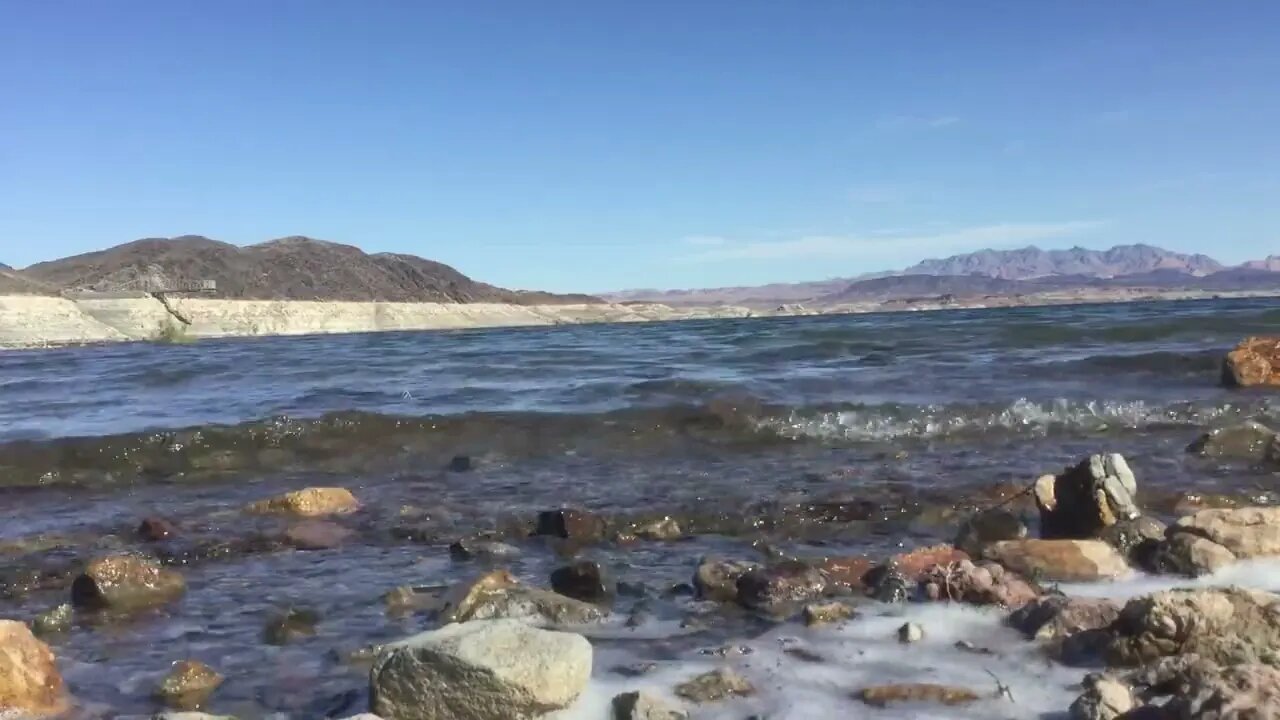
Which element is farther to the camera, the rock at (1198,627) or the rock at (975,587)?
the rock at (975,587)

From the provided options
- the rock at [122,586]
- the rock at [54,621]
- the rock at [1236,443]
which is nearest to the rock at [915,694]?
the rock at [122,586]

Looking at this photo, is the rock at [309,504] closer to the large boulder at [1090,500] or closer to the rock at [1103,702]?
the large boulder at [1090,500]

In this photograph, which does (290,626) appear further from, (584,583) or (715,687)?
(715,687)

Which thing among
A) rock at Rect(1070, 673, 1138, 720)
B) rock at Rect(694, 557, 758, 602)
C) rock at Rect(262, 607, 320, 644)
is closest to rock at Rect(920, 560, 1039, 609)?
rock at Rect(694, 557, 758, 602)

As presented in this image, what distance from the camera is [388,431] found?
40.9 feet

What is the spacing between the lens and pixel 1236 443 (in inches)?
350

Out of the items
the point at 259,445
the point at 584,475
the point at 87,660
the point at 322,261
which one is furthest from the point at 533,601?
the point at 322,261

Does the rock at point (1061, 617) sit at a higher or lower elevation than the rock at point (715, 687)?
higher

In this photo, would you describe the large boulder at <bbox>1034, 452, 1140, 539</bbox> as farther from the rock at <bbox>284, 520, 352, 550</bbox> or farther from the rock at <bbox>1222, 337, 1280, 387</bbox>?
the rock at <bbox>1222, 337, 1280, 387</bbox>

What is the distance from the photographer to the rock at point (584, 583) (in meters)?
5.18

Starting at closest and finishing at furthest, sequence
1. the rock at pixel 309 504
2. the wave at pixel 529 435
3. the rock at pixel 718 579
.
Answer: the rock at pixel 718 579
the rock at pixel 309 504
the wave at pixel 529 435

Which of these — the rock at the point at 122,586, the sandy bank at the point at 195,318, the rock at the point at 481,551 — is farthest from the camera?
the sandy bank at the point at 195,318

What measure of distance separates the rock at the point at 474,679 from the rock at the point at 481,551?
8.37ft

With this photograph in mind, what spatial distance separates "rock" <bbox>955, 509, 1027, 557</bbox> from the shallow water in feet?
0.72
